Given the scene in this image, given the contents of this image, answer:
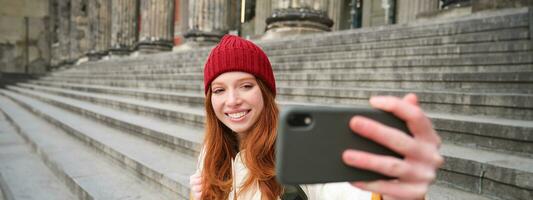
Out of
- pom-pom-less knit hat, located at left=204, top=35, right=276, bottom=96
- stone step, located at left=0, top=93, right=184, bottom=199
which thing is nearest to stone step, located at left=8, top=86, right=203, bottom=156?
stone step, located at left=0, top=93, right=184, bottom=199

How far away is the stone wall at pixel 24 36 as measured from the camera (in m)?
22.5

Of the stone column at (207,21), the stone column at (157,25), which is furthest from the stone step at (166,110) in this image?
the stone column at (157,25)

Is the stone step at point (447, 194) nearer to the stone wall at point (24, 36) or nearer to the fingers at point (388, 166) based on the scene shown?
the fingers at point (388, 166)

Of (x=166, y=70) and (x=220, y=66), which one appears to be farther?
(x=166, y=70)

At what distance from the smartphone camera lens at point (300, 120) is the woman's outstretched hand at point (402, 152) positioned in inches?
1.9

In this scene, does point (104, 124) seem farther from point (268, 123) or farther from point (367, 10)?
point (367, 10)

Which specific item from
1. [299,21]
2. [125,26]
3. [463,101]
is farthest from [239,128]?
[125,26]

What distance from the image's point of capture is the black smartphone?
1.43 feet

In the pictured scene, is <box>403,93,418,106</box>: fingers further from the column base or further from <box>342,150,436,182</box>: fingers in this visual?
the column base

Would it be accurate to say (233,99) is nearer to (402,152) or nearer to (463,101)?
(402,152)

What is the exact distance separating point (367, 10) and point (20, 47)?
20.7 metres

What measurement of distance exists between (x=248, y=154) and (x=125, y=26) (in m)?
16.6

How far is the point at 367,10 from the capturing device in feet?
41.5

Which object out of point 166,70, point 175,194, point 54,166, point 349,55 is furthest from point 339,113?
point 166,70
